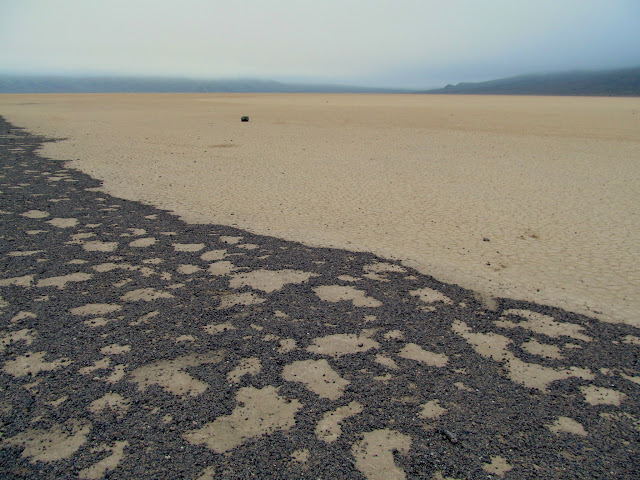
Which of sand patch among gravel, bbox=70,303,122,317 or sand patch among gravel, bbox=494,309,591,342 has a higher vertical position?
sand patch among gravel, bbox=70,303,122,317

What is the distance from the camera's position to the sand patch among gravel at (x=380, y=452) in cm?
263

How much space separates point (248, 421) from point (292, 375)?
57 cm

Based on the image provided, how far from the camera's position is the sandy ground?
5703 millimetres

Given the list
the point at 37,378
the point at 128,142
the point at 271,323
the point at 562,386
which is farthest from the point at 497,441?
the point at 128,142

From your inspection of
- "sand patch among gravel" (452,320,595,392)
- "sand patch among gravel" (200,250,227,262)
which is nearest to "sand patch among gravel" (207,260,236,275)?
"sand patch among gravel" (200,250,227,262)

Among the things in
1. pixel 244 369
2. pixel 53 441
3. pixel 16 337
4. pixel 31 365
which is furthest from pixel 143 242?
pixel 53 441

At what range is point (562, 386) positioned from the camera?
11.3ft

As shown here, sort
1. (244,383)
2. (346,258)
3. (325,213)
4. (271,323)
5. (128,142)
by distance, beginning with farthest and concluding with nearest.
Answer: (128,142), (325,213), (346,258), (271,323), (244,383)

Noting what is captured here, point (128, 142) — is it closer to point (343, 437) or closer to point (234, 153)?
point (234, 153)

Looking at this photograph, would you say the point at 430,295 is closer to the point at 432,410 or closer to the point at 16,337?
the point at 432,410

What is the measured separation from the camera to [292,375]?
11.4ft

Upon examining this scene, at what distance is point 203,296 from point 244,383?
155 centimetres

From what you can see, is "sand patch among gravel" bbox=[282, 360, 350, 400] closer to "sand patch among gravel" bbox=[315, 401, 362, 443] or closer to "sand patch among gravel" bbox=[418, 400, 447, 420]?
"sand patch among gravel" bbox=[315, 401, 362, 443]

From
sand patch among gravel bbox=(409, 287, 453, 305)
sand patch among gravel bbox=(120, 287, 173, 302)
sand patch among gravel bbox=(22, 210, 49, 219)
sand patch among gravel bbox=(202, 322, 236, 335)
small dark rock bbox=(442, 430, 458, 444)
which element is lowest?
sand patch among gravel bbox=(409, 287, 453, 305)
